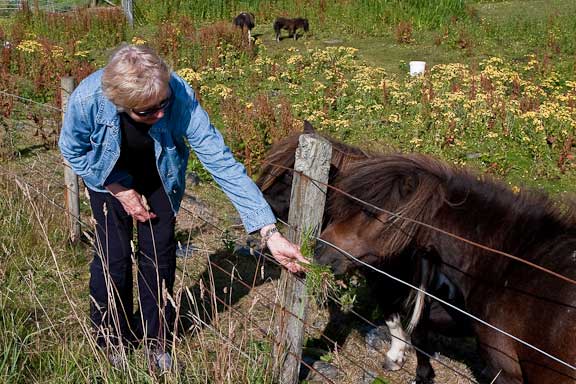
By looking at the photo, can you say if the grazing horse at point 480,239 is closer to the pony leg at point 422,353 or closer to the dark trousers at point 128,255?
the pony leg at point 422,353

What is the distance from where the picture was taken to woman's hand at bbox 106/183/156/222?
347cm

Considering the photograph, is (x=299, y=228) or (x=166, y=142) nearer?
(x=299, y=228)

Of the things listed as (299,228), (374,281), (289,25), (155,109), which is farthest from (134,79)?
(289,25)

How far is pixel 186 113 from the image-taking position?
3.32m

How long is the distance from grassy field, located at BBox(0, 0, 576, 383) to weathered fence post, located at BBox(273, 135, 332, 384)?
13 centimetres

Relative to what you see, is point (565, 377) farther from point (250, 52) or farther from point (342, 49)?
point (250, 52)

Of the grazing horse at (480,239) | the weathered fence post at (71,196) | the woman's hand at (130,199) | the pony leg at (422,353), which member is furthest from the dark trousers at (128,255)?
the weathered fence post at (71,196)

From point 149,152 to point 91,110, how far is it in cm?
40

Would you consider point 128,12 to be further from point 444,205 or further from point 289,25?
point 444,205

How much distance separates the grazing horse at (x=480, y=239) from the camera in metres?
3.00

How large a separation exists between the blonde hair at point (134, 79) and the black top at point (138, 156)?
0.36 meters

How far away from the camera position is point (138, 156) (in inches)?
140

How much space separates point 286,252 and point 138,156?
102 cm

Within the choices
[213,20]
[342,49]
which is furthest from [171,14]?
[342,49]
